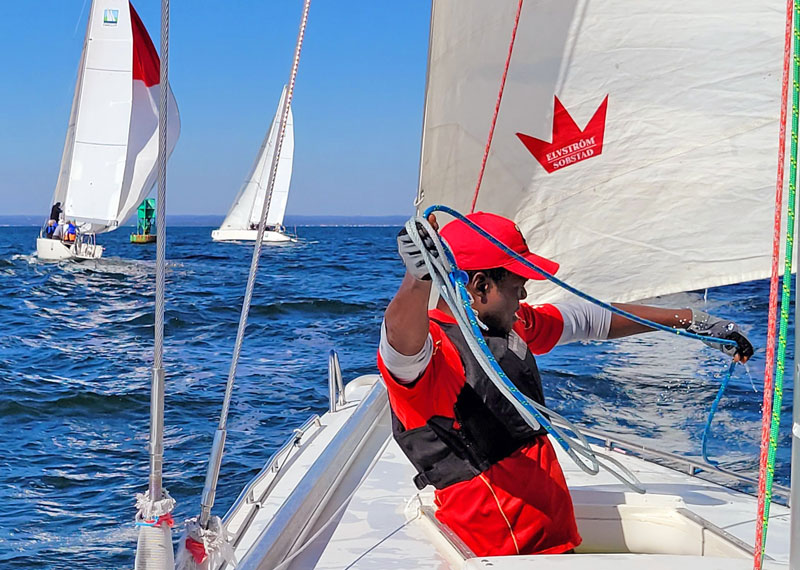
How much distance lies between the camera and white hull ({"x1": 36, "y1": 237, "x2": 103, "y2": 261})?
65.9ft

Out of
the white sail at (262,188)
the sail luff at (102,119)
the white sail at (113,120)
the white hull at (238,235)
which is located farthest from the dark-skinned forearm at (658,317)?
the white hull at (238,235)

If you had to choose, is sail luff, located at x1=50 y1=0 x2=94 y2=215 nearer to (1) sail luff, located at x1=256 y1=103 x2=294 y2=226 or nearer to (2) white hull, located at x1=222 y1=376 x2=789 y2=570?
(1) sail luff, located at x1=256 y1=103 x2=294 y2=226

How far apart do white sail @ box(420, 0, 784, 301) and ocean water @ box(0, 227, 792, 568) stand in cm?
25

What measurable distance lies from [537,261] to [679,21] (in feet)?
3.24

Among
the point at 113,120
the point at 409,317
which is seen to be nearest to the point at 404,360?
the point at 409,317

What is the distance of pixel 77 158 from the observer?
18.8m

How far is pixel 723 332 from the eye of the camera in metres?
1.63

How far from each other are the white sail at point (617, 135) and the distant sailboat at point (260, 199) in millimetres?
24885

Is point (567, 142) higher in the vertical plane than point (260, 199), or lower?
lower

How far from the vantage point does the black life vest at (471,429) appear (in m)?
1.38

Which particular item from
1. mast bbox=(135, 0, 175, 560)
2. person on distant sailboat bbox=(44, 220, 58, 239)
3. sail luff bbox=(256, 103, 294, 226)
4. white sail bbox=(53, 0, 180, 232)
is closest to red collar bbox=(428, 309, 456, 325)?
mast bbox=(135, 0, 175, 560)

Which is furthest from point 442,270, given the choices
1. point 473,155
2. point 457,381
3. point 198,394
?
point 198,394

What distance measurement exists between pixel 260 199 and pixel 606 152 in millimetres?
29698

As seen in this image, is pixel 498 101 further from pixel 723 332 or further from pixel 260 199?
pixel 260 199
